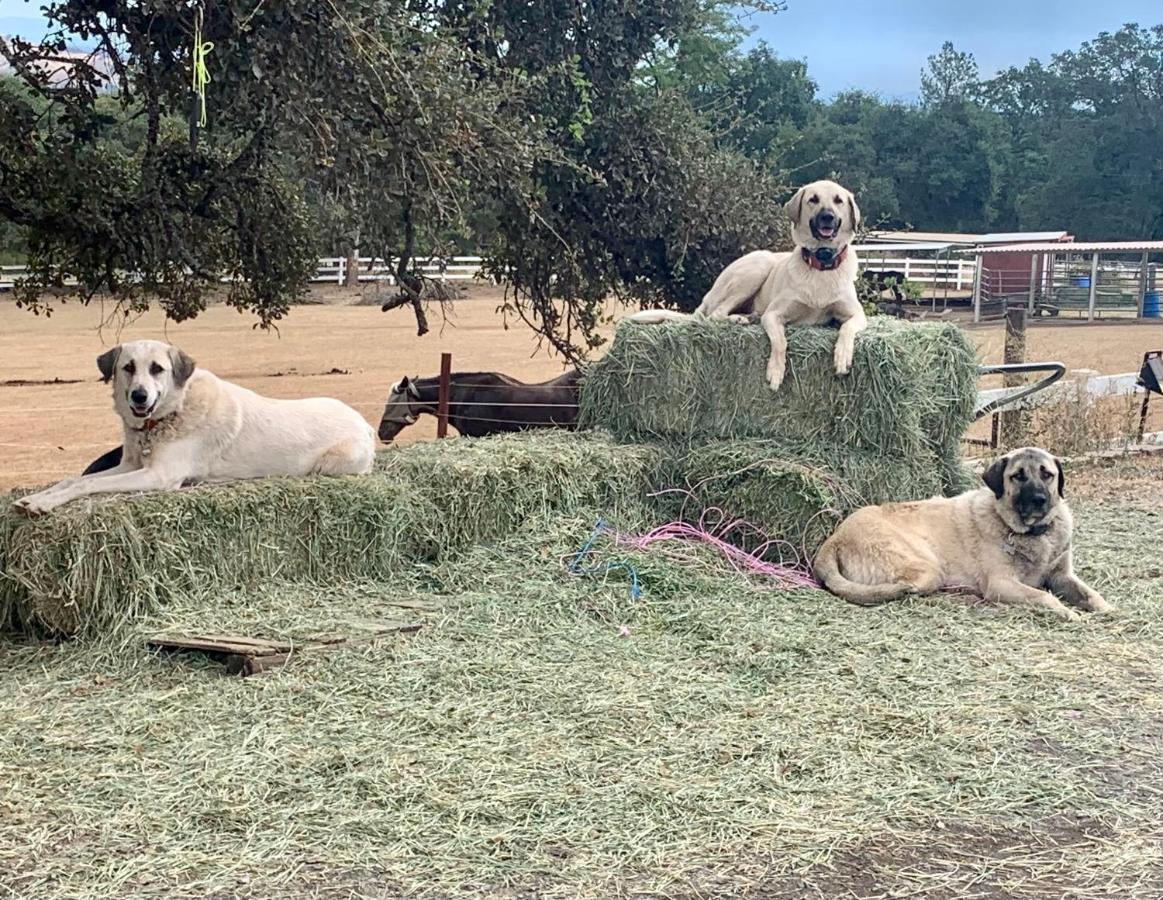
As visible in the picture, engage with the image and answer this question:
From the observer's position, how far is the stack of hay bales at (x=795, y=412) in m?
7.23

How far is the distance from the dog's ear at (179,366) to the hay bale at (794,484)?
2990 millimetres

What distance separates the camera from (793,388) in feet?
24.7

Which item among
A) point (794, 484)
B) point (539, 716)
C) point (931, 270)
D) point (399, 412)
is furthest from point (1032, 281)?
point (539, 716)

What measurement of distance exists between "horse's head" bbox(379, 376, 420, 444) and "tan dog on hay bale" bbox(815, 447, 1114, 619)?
580cm

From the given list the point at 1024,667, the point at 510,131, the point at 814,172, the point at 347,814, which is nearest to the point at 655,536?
the point at 1024,667

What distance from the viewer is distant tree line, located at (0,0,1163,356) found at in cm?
694

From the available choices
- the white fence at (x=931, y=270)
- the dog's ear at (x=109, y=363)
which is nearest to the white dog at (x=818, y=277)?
the dog's ear at (x=109, y=363)

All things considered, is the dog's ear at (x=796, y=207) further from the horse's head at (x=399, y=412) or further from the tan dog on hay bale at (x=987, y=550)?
the horse's head at (x=399, y=412)

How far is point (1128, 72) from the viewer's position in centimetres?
5669

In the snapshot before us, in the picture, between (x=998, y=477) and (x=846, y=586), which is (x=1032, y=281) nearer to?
(x=998, y=477)

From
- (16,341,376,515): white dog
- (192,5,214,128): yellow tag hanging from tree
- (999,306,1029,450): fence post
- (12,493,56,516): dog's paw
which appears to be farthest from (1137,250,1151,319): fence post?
(12,493,56,516): dog's paw

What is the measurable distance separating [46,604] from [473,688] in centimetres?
198

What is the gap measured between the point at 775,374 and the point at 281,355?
1489cm

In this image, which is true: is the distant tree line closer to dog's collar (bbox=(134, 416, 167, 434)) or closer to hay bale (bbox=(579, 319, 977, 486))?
hay bale (bbox=(579, 319, 977, 486))
